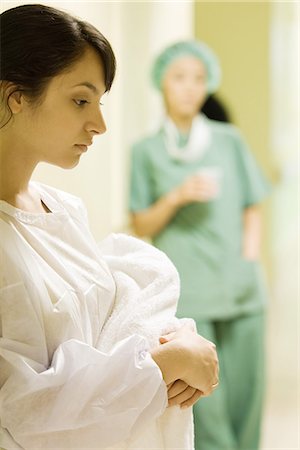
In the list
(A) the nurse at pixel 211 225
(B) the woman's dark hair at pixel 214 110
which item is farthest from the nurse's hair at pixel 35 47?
(B) the woman's dark hair at pixel 214 110

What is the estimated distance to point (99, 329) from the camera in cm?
85

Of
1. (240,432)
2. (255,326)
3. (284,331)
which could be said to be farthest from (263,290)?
(284,331)

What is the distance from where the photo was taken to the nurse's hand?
223 cm

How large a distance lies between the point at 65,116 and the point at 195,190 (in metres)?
1.46

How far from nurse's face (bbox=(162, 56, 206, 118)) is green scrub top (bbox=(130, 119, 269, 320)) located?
9 centimetres

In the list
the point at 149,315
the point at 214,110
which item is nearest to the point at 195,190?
the point at 214,110

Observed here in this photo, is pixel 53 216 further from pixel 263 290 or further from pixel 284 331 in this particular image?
pixel 284 331

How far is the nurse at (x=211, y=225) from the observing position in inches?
87.4

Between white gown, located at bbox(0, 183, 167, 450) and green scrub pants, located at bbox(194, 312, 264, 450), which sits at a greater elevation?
white gown, located at bbox(0, 183, 167, 450)

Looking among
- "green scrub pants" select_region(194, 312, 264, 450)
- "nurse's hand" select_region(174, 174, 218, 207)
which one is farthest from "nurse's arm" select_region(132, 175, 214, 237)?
"green scrub pants" select_region(194, 312, 264, 450)

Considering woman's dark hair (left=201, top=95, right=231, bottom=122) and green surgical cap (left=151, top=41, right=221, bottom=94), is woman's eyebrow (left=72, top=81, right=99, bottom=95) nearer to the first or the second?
green surgical cap (left=151, top=41, right=221, bottom=94)

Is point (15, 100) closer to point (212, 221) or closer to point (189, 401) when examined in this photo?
point (189, 401)

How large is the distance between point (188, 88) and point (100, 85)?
1.61 meters

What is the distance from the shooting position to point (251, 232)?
2361 millimetres
